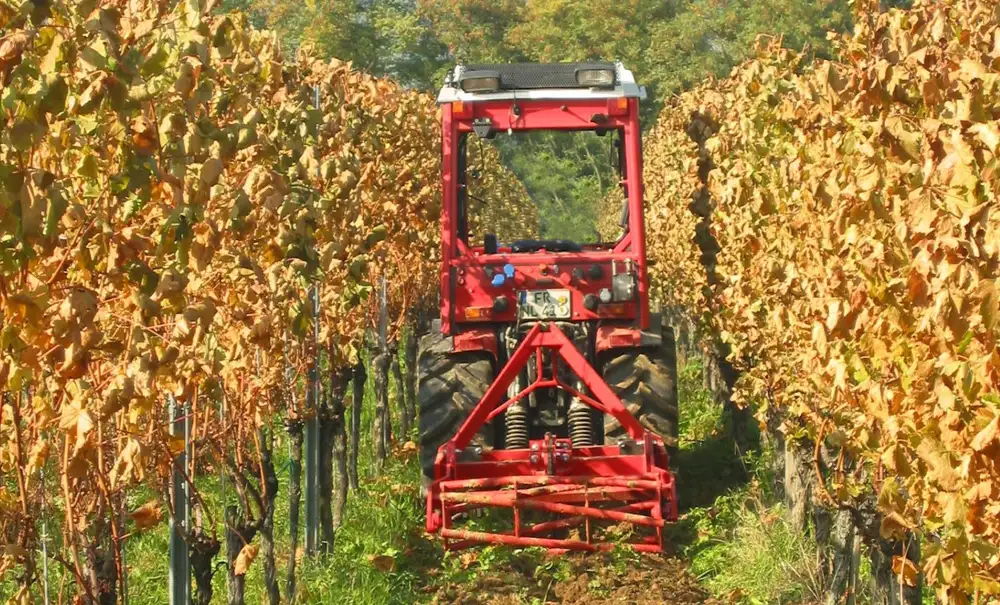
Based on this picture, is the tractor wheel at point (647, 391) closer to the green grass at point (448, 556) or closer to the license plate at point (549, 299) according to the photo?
the license plate at point (549, 299)

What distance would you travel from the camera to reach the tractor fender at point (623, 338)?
9.74 meters

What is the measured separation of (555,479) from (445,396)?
1.52 meters

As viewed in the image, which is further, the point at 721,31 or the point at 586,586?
the point at 721,31

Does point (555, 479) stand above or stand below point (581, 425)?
below

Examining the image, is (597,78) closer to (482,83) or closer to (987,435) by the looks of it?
(482,83)

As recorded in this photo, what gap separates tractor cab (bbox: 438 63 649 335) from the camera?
32.4 ft

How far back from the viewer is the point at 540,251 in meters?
10.1

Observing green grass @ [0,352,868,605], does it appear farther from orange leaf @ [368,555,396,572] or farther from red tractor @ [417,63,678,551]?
red tractor @ [417,63,678,551]

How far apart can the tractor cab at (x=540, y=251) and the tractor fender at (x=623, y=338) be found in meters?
0.07

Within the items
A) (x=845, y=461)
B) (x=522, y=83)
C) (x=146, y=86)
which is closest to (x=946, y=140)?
(x=146, y=86)

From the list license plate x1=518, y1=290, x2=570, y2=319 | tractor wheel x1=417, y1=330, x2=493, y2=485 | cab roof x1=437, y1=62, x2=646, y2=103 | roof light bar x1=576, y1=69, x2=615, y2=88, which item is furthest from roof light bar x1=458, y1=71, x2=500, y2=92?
tractor wheel x1=417, y1=330, x2=493, y2=485

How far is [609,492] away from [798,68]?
2952mm

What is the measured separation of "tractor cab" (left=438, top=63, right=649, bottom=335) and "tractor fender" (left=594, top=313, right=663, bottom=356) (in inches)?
2.9

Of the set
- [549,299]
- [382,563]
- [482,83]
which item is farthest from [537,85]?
[382,563]
